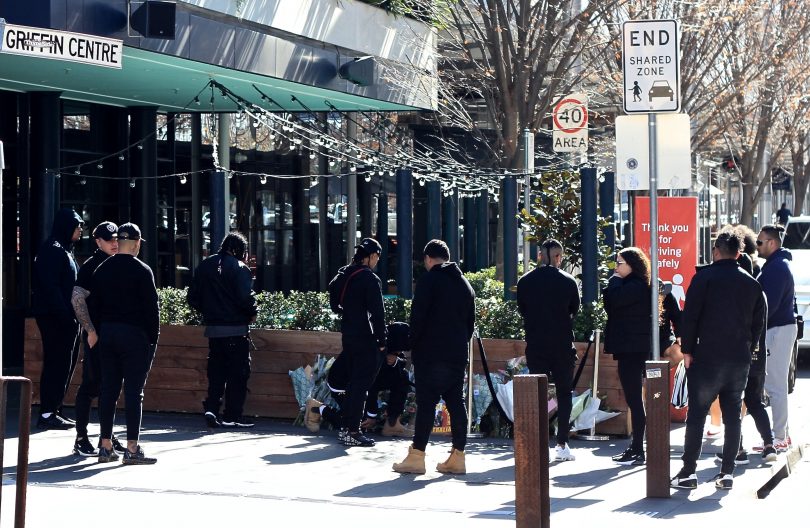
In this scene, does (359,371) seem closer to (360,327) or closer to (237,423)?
(360,327)

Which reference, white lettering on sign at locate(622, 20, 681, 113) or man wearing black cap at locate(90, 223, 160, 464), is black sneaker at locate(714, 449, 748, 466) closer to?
white lettering on sign at locate(622, 20, 681, 113)

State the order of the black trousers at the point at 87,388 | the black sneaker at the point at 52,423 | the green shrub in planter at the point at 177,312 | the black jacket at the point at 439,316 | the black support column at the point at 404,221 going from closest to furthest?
the black jacket at the point at 439,316
the black trousers at the point at 87,388
the black sneaker at the point at 52,423
the green shrub in planter at the point at 177,312
the black support column at the point at 404,221

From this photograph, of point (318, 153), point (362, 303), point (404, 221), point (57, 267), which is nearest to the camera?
point (362, 303)

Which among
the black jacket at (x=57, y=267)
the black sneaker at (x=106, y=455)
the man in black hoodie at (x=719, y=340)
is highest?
the black jacket at (x=57, y=267)

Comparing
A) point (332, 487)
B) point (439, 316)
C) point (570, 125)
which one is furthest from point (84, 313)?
point (570, 125)

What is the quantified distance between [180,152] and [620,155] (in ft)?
35.3

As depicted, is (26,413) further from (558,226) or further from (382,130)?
(382,130)

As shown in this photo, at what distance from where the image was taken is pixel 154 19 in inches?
542

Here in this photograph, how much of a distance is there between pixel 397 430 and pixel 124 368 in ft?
9.11

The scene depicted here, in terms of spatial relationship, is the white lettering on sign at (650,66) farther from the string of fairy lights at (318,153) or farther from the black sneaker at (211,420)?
the string of fairy lights at (318,153)

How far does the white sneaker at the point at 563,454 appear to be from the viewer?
34.7 feet

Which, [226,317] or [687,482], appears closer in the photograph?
[687,482]

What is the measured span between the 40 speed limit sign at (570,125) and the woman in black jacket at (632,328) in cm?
595

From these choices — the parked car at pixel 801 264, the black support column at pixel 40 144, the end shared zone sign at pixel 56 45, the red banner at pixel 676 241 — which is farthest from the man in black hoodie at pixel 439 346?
the black support column at pixel 40 144
